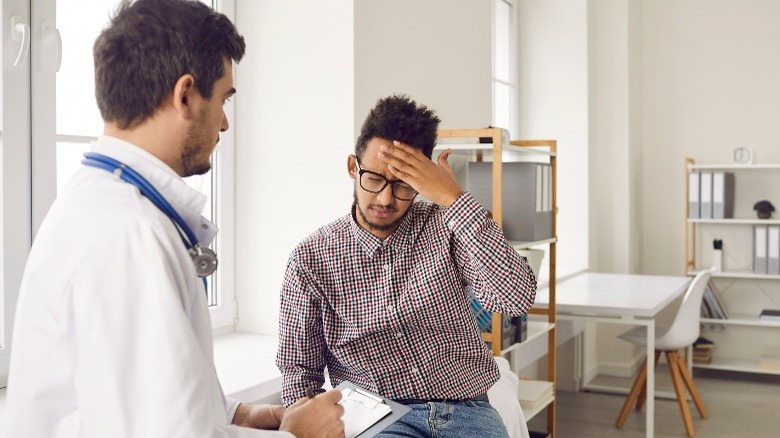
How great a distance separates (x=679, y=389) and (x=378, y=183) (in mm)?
2772

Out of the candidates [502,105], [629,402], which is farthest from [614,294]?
[502,105]

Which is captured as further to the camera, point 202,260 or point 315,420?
point 315,420

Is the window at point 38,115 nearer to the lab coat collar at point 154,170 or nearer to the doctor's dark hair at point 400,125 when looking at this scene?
the doctor's dark hair at point 400,125

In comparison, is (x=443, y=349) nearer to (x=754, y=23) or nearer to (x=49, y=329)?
(x=49, y=329)

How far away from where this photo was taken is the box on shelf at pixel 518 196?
292 centimetres

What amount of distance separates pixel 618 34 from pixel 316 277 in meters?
3.95

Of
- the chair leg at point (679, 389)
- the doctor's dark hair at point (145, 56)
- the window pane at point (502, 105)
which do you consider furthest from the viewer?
the window pane at point (502, 105)

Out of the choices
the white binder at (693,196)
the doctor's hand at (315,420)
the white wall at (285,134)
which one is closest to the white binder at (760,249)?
the white binder at (693,196)

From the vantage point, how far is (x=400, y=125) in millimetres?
1956

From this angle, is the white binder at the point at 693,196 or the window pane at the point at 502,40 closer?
the window pane at the point at 502,40

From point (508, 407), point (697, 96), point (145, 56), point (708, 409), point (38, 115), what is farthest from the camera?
point (697, 96)

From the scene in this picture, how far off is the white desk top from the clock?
1075 mm

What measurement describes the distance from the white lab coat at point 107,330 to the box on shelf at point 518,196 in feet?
6.53

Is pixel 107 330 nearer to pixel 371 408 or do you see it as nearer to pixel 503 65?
pixel 371 408
